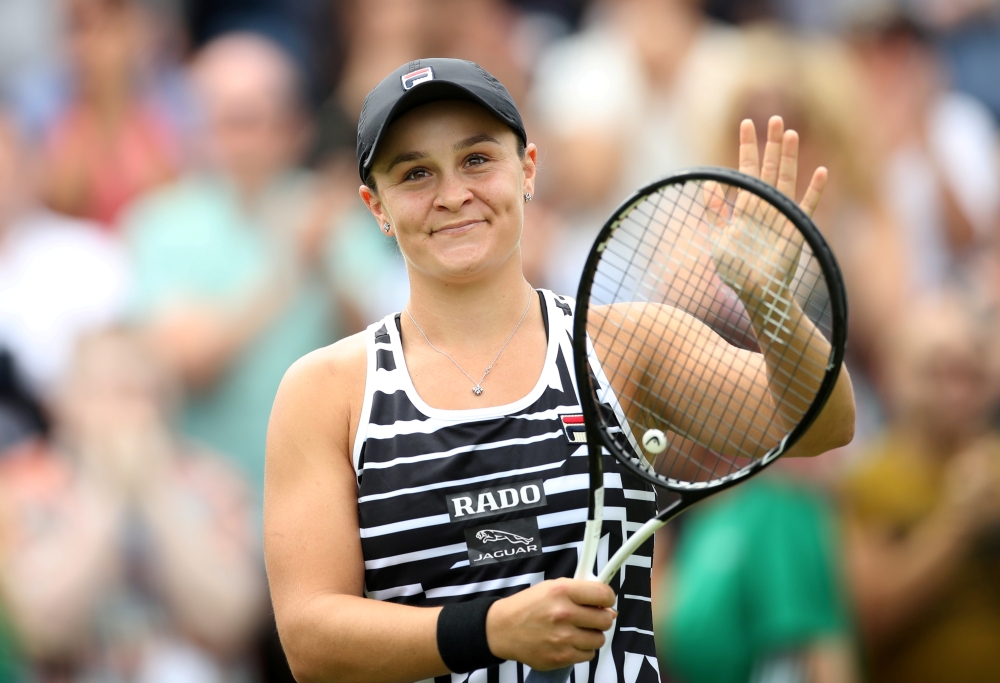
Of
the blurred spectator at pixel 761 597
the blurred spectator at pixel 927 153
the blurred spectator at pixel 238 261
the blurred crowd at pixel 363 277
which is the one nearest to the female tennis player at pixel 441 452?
the blurred spectator at pixel 761 597

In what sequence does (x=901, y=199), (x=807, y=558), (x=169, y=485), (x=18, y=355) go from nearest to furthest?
(x=807, y=558) → (x=169, y=485) → (x=18, y=355) → (x=901, y=199)

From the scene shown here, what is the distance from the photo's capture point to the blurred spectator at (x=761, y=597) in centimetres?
437

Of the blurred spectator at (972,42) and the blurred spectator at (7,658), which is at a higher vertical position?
the blurred spectator at (972,42)

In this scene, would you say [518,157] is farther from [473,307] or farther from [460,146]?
[473,307]

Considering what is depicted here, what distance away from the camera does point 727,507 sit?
4.59m

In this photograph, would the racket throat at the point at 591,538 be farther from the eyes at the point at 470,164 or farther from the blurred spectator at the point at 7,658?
the blurred spectator at the point at 7,658

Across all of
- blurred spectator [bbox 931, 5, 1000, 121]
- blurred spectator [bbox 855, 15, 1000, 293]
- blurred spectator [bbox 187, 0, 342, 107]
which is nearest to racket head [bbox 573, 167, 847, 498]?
blurred spectator [bbox 855, 15, 1000, 293]

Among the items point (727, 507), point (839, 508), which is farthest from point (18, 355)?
point (839, 508)

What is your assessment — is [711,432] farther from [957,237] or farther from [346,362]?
[957,237]

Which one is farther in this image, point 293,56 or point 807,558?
point 293,56

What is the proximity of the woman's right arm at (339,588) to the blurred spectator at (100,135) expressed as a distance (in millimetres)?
3726

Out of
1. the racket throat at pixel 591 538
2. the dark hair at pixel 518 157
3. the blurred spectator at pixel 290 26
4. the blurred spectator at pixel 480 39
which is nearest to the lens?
the racket throat at pixel 591 538

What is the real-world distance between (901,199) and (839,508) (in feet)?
6.51

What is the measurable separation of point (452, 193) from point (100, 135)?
401 cm
